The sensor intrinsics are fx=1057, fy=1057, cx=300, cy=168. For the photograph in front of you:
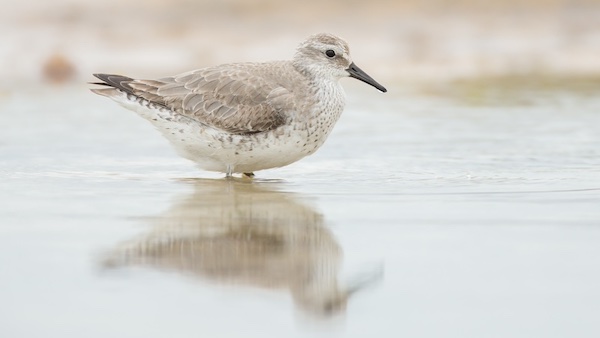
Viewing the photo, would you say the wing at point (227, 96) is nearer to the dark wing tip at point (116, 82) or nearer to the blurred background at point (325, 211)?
the dark wing tip at point (116, 82)

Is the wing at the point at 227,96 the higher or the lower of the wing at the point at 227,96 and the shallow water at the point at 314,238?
the higher

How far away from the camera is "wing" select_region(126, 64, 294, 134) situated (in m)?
8.79

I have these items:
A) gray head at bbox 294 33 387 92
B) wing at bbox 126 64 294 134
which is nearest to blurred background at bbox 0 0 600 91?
gray head at bbox 294 33 387 92

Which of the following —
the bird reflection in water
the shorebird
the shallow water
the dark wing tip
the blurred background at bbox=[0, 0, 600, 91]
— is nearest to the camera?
the shallow water

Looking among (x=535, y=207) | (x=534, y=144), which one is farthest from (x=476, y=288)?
(x=534, y=144)

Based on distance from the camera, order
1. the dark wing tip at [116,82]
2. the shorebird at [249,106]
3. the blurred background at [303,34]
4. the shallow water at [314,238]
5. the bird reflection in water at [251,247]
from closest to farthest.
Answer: the shallow water at [314,238], the bird reflection in water at [251,247], the shorebird at [249,106], the dark wing tip at [116,82], the blurred background at [303,34]

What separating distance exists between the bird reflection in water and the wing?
1071 millimetres

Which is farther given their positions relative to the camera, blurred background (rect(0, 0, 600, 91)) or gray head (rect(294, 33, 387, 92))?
blurred background (rect(0, 0, 600, 91))

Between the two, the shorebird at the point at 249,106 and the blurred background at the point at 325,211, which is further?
the shorebird at the point at 249,106

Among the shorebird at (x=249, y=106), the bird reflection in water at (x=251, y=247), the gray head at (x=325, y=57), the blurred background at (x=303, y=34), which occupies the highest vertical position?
the blurred background at (x=303, y=34)

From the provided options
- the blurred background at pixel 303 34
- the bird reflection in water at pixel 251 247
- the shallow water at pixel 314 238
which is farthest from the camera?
the blurred background at pixel 303 34

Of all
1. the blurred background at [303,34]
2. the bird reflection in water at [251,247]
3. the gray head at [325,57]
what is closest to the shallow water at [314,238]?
the bird reflection in water at [251,247]

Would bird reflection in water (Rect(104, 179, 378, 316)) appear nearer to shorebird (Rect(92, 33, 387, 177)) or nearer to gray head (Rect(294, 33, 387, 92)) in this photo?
shorebird (Rect(92, 33, 387, 177))

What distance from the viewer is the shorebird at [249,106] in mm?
8742
